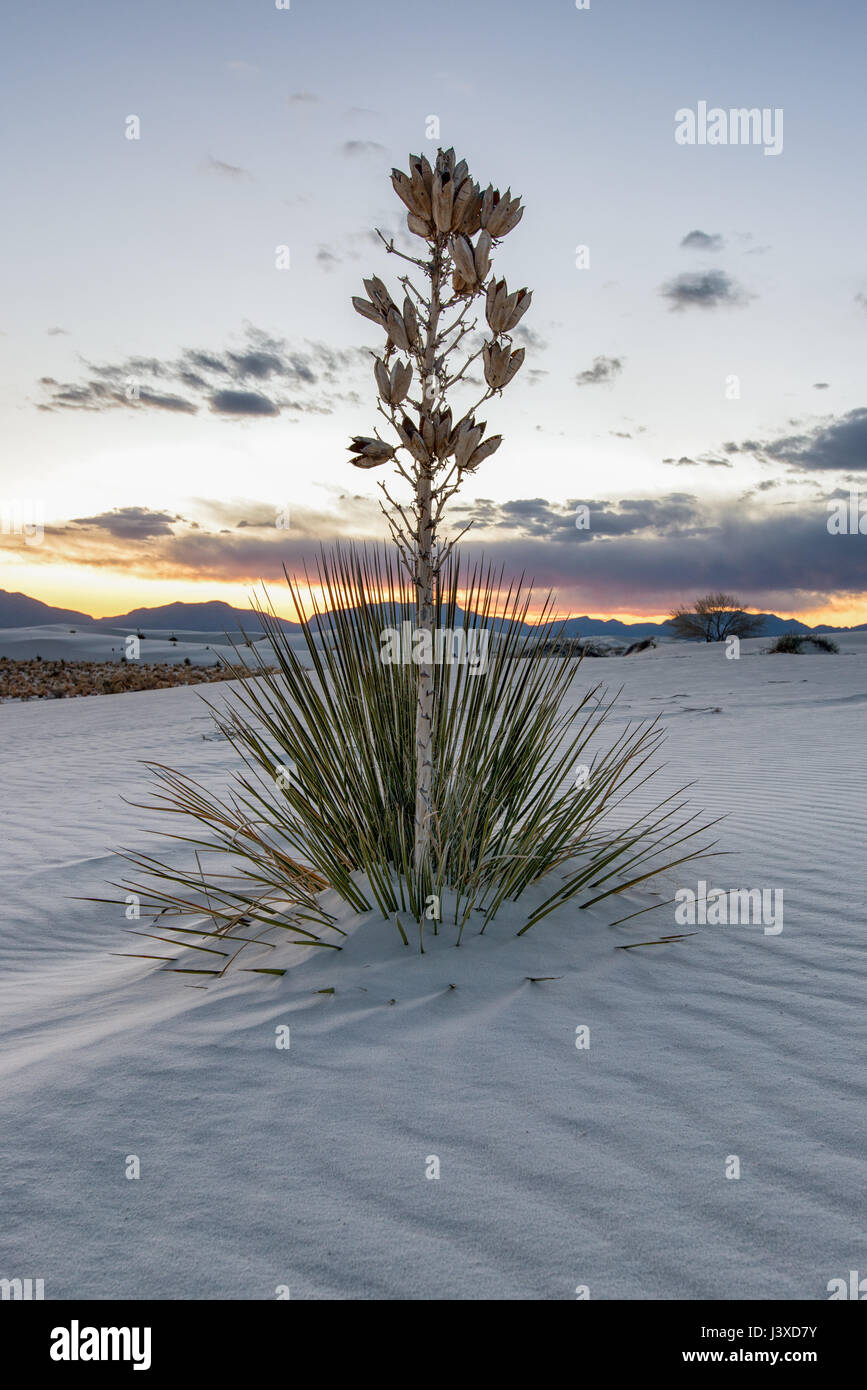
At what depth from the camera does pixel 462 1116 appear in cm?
186

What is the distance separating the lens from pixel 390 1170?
5.57ft

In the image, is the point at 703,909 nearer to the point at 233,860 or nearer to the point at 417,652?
the point at 417,652

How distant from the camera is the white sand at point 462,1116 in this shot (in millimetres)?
1479

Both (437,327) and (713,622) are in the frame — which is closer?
(437,327)

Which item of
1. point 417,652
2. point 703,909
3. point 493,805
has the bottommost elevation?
point 703,909

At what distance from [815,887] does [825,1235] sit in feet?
6.67

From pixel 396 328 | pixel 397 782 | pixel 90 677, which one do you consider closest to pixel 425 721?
pixel 397 782

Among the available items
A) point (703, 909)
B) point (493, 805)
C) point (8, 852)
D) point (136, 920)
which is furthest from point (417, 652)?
point (8, 852)

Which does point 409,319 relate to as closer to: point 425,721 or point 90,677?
point 425,721

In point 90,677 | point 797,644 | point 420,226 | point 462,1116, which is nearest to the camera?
point 462,1116

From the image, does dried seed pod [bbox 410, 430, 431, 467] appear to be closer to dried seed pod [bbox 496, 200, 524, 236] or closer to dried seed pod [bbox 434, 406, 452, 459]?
dried seed pod [bbox 434, 406, 452, 459]

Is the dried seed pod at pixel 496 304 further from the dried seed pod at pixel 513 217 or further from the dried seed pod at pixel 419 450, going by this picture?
the dried seed pod at pixel 419 450

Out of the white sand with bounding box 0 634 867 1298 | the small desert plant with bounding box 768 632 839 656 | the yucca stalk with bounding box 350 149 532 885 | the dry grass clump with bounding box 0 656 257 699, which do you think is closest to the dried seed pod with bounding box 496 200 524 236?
the yucca stalk with bounding box 350 149 532 885

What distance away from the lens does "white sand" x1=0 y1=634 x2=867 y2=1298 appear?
1.48 meters
